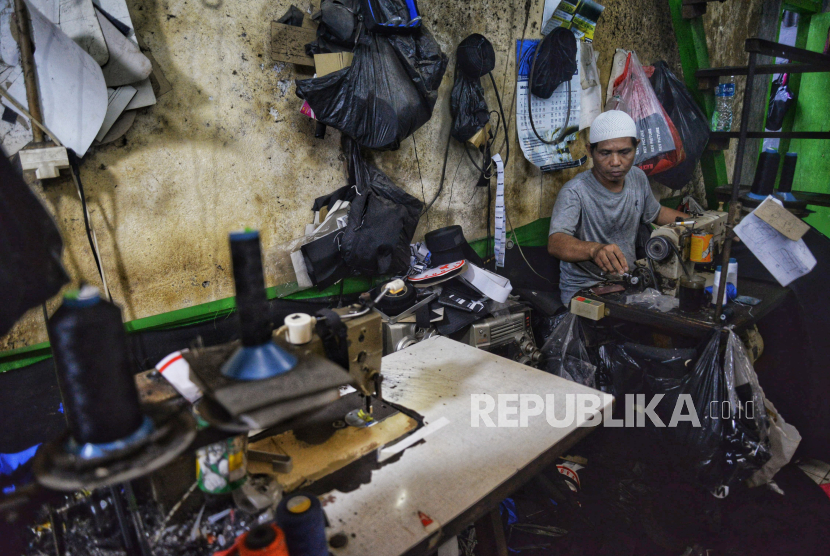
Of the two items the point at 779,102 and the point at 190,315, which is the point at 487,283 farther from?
the point at 779,102

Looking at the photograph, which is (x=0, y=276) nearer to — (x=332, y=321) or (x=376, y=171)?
(x=332, y=321)

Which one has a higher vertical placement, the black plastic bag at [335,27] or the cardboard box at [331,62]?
the black plastic bag at [335,27]

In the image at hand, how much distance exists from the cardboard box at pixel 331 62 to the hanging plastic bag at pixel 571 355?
5.26 feet

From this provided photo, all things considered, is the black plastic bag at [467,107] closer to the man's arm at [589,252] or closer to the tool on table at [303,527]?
the man's arm at [589,252]

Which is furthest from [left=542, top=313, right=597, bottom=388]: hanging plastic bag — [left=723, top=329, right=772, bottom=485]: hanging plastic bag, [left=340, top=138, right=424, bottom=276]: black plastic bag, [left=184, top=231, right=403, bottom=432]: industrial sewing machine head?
[left=184, top=231, right=403, bottom=432]: industrial sewing machine head

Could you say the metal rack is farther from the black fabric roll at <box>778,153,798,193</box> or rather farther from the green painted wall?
the green painted wall

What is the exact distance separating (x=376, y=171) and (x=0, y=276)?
187 cm

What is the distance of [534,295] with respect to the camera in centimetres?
276

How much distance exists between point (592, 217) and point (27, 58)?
8.64ft

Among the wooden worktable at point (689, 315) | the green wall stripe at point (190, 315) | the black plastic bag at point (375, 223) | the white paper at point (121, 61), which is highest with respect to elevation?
the white paper at point (121, 61)

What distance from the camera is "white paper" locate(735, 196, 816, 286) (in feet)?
6.64

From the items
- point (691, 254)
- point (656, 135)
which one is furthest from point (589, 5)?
point (691, 254)

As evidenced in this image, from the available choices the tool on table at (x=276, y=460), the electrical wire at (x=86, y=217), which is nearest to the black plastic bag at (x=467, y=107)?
the electrical wire at (x=86, y=217)

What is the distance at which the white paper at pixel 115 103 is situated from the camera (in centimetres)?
169
